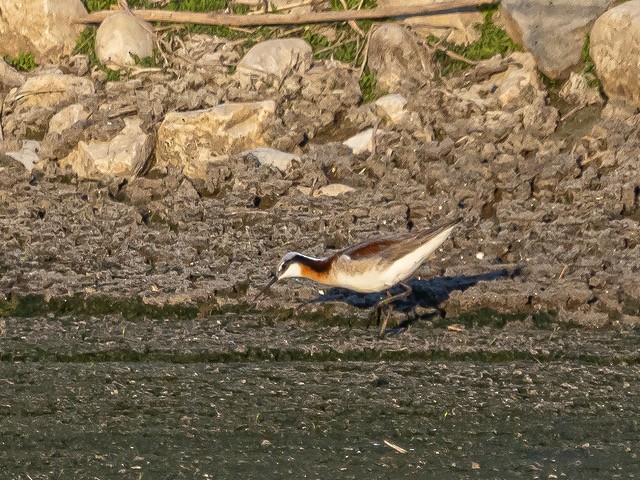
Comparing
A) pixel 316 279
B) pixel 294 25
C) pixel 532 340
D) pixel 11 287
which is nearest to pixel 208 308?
pixel 316 279

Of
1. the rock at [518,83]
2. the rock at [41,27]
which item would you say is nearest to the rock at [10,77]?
the rock at [41,27]

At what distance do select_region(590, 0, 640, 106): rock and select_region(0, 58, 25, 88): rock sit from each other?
5583 mm

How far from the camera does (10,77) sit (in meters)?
12.4

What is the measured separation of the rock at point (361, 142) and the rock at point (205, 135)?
2.63 ft

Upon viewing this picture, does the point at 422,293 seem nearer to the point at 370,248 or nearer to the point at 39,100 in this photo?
the point at 370,248

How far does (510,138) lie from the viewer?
10.9 metres

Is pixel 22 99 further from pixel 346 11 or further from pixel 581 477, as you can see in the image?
pixel 581 477

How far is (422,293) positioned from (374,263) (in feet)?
2.80

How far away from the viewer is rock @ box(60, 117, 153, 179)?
35.6ft

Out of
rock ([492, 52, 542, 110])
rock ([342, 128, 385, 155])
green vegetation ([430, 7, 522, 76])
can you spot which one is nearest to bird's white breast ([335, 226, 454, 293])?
rock ([342, 128, 385, 155])

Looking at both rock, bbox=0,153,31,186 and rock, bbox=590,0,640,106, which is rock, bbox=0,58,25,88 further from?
rock, bbox=590,0,640,106

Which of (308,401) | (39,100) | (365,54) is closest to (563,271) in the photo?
(308,401)

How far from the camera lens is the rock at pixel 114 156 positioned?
10859 mm

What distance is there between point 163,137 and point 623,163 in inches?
159
